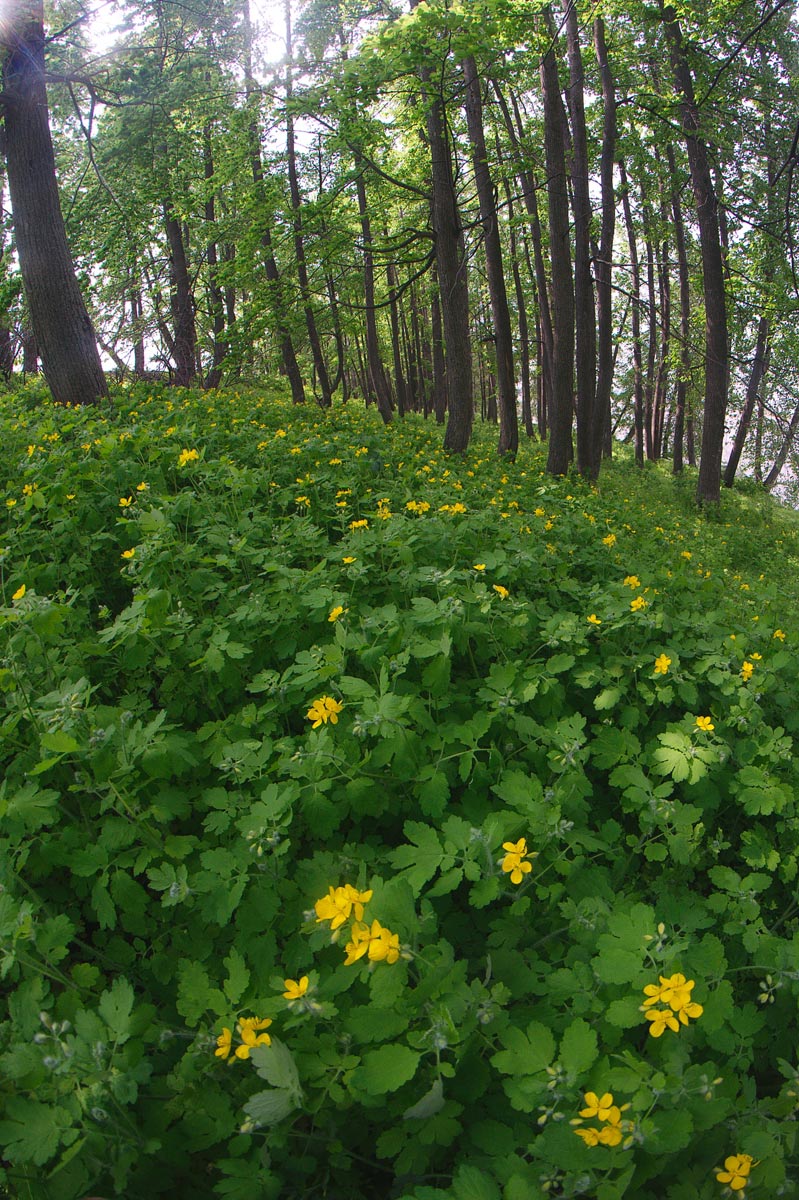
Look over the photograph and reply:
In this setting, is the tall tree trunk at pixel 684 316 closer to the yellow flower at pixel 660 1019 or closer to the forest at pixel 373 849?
the forest at pixel 373 849

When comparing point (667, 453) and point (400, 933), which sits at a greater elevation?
point (667, 453)

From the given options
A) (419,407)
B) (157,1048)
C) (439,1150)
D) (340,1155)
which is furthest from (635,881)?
(419,407)

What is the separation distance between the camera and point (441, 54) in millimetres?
6711

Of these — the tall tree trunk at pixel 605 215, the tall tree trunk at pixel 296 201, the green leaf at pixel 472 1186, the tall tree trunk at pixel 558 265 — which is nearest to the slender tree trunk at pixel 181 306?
the tall tree trunk at pixel 296 201

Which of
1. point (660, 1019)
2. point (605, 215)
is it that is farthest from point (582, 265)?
point (660, 1019)

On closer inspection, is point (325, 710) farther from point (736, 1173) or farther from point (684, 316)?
point (684, 316)

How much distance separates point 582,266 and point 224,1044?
13.1 m

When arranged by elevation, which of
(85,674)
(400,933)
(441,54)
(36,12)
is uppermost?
(36,12)

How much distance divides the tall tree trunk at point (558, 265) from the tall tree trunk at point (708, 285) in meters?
2.53

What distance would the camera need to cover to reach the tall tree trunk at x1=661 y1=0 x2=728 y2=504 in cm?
1128

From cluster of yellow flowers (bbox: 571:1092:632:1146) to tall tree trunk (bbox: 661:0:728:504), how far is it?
13.1 m

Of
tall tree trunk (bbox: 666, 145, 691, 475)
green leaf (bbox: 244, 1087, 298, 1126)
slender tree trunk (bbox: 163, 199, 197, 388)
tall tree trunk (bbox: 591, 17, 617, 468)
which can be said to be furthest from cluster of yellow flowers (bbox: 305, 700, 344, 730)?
tall tree trunk (bbox: 666, 145, 691, 475)

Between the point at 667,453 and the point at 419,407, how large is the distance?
1340 cm

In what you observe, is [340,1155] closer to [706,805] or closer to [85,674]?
[706,805]
